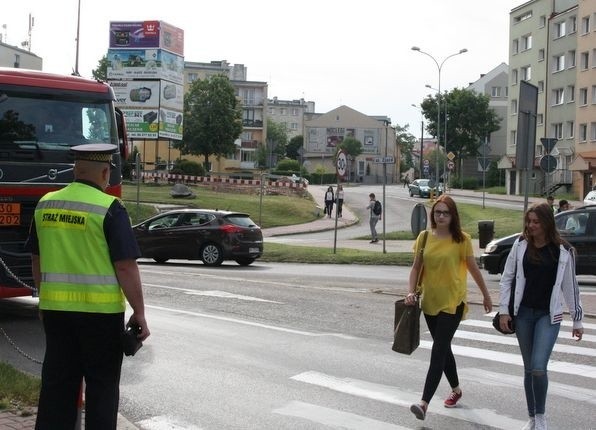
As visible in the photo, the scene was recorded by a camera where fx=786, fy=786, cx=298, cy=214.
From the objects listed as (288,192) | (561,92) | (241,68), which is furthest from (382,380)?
(241,68)

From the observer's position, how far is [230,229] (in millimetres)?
21578

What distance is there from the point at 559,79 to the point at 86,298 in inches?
2654

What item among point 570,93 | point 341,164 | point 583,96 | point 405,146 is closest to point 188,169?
point 583,96

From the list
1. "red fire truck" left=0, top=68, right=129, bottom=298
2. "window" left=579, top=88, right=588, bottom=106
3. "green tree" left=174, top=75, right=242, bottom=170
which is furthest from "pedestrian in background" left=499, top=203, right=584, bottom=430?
"green tree" left=174, top=75, right=242, bottom=170

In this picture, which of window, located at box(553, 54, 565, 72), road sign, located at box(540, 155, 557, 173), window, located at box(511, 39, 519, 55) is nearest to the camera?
road sign, located at box(540, 155, 557, 173)

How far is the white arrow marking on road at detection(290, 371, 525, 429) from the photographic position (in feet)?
20.9

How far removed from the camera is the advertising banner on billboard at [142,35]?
53.9m

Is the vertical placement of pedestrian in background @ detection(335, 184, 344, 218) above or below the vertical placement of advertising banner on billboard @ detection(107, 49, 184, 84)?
below

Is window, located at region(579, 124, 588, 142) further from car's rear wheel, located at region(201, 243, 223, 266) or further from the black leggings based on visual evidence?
the black leggings

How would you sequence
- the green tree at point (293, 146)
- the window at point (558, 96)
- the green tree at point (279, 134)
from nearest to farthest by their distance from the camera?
the window at point (558, 96) < the green tree at point (279, 134) < the green tree at point (293, 146)

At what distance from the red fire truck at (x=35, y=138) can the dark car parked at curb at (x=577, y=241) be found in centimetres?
954

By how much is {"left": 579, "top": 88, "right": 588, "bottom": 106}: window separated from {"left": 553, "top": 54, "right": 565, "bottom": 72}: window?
16.0 ft

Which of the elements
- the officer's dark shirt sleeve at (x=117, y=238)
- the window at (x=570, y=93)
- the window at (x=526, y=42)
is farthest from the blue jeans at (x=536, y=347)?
the window at (x=526, y=42)

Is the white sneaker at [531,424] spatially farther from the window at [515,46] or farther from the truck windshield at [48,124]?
the window at [515,46]
